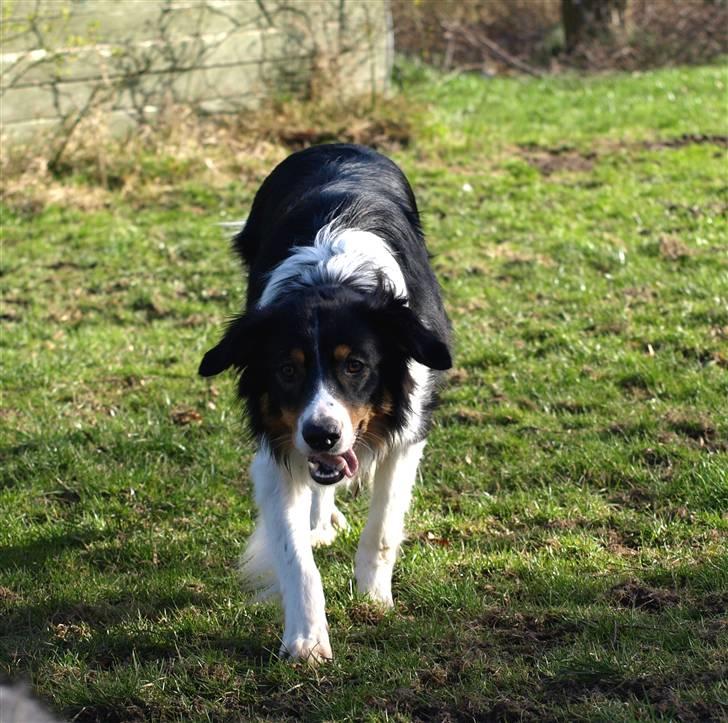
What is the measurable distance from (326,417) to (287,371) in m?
0.33

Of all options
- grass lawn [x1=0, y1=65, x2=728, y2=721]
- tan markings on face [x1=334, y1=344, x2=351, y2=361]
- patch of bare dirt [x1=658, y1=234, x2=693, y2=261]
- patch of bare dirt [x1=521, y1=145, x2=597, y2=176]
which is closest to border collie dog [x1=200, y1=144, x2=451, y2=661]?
tan markings on face [x1=334, y1=344, x2=351, y2=361]

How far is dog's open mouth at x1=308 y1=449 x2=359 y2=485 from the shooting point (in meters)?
4.53

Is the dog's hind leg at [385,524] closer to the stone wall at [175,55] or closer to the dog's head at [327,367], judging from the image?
the dog's head at [327,367]

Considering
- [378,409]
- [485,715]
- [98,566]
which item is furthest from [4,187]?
[485,715]

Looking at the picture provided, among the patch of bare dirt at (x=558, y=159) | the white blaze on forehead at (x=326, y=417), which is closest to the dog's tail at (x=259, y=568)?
the white blaze on forehead at (x=326, y=417)

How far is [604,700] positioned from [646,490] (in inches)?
82.0

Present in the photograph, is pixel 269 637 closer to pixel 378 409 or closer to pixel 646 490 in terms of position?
pixel 378 409

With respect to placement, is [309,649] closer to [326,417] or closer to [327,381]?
[326,417]

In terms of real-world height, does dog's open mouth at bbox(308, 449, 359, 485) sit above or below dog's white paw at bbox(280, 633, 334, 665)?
above

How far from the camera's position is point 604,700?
383 cm

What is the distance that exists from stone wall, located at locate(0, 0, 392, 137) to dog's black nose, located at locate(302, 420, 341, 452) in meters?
8.70

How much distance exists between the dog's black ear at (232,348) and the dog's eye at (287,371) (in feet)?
→ 0.72

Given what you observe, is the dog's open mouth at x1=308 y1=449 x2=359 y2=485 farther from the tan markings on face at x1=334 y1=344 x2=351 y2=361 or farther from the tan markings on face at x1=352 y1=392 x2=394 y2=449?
the tan markings on face at x1=334 y1=344 x2=351 y2=361

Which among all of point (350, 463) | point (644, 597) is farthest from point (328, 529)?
point (644, 597)
